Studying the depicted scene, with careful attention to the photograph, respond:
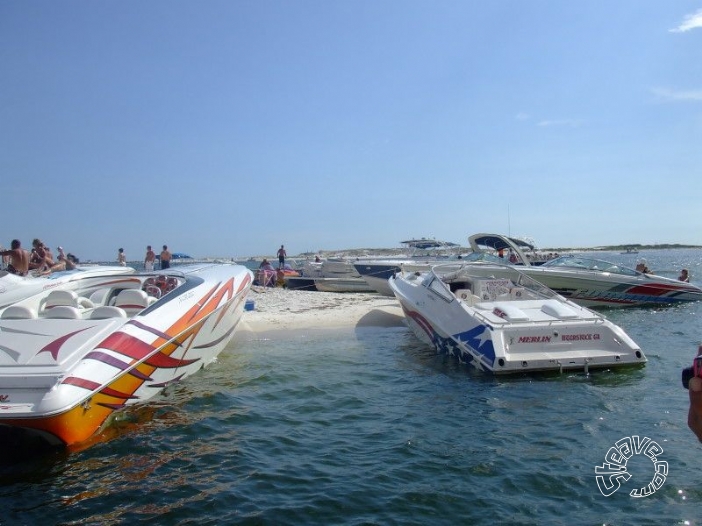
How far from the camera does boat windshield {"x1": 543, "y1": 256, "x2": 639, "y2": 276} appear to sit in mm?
17172

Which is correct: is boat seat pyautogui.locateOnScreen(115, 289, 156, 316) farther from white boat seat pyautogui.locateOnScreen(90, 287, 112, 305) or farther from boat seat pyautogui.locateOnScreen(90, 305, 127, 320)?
white boat seat pyautogui.locateOnScreen(90, 287, 112, 305)

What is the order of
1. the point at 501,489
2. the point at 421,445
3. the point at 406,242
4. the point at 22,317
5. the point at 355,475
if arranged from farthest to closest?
the point at 406,242
the point at 22,317
the point at 421,445
the point at 355,475
the point at 501,489

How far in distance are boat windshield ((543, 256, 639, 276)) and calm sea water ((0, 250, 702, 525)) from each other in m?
9.65

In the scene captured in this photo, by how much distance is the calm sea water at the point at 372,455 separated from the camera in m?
3.95

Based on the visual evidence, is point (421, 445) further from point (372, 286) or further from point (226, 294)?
point (372, 286)

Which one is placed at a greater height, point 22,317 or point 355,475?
point 22,317

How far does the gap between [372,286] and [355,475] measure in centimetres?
1669

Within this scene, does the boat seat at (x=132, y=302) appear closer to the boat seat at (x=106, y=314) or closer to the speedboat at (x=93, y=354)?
the speedboat at (x=93, y=354)

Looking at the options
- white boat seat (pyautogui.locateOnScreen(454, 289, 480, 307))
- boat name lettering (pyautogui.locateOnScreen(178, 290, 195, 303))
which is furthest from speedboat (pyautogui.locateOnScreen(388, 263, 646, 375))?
boat name lettering (pyautogui.locateOnScreen(178, 290, 195, 303))

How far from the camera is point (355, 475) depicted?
15.1 feet

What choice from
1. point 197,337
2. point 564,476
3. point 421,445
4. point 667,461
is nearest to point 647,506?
point 564,476

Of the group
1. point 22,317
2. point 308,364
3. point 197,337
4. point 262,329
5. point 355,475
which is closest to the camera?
point 355,475

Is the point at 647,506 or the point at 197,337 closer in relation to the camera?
the point at 647,506

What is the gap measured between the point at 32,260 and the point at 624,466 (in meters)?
13.7
